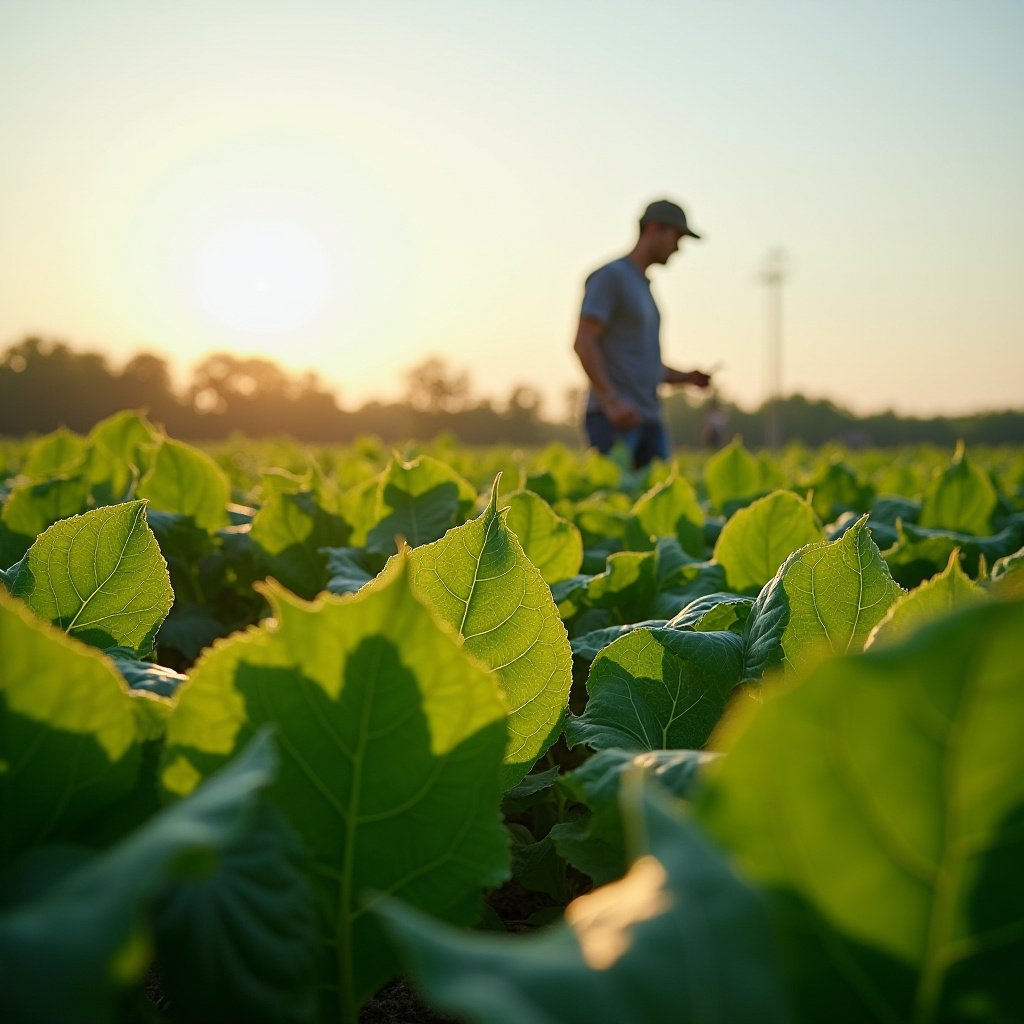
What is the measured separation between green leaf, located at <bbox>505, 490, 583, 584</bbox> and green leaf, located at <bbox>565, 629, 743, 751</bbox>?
2.81 ft

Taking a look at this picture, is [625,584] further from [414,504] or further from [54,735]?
[54,735]

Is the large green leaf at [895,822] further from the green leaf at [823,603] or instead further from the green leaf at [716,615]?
the green leaf at [716,615]

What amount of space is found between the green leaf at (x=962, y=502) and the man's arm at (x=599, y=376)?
14.7 feet

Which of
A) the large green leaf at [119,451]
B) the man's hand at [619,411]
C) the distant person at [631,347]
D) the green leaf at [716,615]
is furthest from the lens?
the distant person at [631,347]

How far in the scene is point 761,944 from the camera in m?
0.59

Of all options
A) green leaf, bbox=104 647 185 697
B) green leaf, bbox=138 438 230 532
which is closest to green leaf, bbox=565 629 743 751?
green leaf, bbox=104 647 185 697

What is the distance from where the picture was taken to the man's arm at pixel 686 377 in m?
8.46

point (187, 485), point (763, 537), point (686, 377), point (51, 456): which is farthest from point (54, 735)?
point (686, 377)

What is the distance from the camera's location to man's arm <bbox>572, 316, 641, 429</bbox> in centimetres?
794

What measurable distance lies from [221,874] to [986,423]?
7368cm

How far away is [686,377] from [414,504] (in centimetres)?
647

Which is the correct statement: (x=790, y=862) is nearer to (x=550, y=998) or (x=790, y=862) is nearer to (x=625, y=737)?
(x=550, y=998)

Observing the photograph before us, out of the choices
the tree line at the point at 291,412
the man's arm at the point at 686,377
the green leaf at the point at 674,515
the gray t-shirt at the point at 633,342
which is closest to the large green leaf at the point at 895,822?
the green leaf at the point at 674,515

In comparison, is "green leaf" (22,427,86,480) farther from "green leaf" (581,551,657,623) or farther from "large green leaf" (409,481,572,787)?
"large green leaf" (409,481,572,787)
